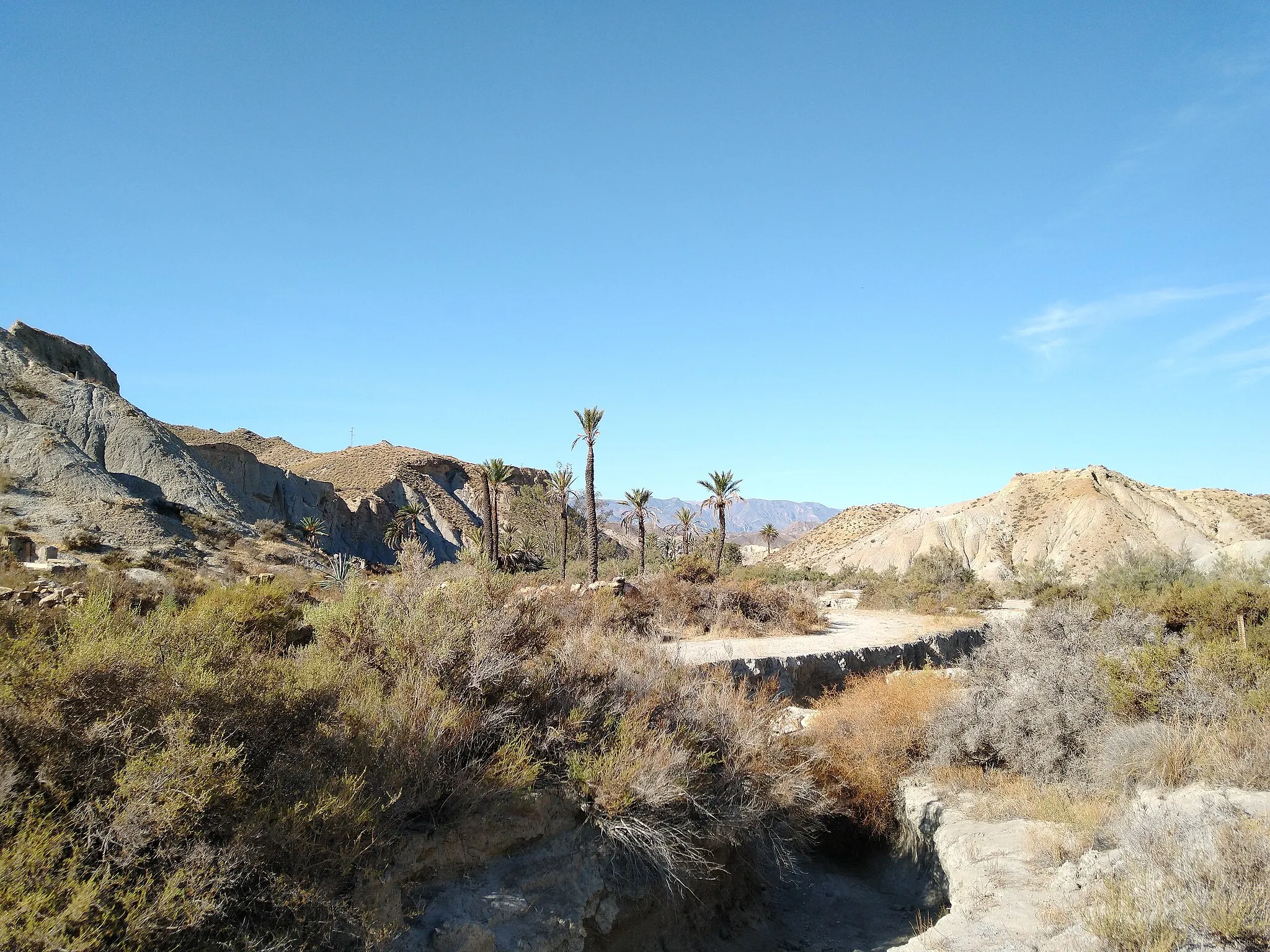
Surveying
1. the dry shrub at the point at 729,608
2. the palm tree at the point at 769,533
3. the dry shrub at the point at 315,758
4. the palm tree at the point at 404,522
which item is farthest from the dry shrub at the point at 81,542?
the palm tree at the point at 769,533

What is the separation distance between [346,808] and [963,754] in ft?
26.9

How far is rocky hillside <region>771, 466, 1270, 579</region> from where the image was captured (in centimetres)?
4978

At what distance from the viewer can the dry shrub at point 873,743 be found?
362 inches

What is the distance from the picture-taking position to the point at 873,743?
9.86m

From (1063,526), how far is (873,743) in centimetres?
5513

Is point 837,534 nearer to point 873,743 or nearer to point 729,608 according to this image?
point 729,608

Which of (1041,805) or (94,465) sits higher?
(94,465)

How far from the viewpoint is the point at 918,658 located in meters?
15.8

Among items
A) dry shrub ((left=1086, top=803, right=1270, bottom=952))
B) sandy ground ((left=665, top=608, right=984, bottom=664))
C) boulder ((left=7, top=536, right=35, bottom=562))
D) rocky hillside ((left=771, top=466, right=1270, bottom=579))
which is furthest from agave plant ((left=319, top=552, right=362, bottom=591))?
rocky hillside ((left=771, top=466, right=1270, bottom=579))

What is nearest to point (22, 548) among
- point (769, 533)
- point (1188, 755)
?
point (1188, 755)

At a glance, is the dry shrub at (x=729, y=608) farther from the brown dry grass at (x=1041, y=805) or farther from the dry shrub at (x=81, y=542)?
the dry shrub at (x=81, y=542)

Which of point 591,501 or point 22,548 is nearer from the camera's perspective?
point 22,548

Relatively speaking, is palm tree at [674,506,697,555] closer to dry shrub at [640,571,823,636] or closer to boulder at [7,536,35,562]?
dry shrub at [640,571,823,636]

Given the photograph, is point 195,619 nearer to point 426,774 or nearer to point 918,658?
point 426,774
